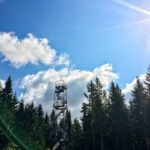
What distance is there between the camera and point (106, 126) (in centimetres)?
2467

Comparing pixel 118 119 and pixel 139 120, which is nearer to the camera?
pixel 118 119

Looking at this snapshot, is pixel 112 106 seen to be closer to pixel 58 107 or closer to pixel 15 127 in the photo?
pixel 58 107

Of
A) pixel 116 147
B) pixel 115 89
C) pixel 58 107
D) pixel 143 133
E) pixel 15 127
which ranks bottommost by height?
pixel 116 147

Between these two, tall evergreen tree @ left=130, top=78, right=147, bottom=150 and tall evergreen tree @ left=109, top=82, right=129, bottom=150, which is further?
tall evergreen tree @ left=130, top=78, right=147, bottom=150

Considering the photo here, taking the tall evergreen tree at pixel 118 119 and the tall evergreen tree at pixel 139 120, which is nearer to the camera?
the tall evergreen tree at pixel 118 119

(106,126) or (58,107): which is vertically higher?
(58,107)

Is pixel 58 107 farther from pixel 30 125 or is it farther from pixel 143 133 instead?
pixel 143 133

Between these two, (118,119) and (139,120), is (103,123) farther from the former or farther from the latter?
(139,120)

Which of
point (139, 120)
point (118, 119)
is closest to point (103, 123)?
point (118, 119)

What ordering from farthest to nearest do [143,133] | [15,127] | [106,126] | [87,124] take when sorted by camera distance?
[87,124]
[15,127]
[106,126]
[143,133]

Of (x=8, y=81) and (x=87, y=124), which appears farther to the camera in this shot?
(x=87, y=124)

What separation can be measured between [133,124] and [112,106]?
4.05 m

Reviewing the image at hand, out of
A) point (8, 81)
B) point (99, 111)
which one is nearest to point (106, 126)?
point (99, 111)

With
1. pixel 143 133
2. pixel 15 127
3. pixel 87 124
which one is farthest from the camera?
pixel 87 124
